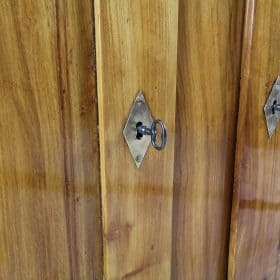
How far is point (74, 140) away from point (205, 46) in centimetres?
25

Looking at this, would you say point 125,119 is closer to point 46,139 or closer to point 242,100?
point 46,139

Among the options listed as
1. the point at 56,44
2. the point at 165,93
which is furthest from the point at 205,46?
the point at 56,44

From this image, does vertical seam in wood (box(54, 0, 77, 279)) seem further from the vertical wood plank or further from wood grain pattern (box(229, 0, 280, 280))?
wood grain pattern (box(229, 0, 280, 280))

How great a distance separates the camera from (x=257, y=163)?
690 mm

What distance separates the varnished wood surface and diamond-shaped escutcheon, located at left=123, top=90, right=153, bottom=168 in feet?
0.15

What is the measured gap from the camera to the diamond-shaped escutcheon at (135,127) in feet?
1.55

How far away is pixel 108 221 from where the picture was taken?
1.56ft

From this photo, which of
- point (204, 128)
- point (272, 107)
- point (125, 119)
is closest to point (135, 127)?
point (125, 119)

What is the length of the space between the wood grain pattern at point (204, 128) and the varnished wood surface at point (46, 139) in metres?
0.16

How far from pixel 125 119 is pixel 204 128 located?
17 cm

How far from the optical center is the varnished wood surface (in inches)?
14.8

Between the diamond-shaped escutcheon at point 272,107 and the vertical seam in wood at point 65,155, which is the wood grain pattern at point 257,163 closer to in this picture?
the diamond-shaped escutcheon at point 272,107

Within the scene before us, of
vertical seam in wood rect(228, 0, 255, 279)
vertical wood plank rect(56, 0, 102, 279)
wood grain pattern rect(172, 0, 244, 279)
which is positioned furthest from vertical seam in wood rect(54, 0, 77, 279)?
vertical seam in wood rect(228, 0, 255, 279)

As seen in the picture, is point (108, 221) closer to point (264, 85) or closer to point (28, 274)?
point (28, 274)
